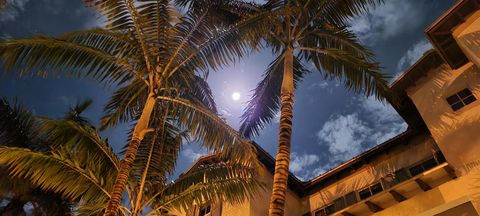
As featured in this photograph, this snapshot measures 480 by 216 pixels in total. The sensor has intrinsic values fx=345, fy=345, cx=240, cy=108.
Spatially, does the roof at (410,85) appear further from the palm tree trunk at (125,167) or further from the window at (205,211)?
the palm tree trunk at (125,167)

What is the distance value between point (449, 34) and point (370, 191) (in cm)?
704

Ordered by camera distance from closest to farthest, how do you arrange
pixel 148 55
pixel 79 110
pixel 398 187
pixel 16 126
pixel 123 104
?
1. pixel 148 55
2. pixel 123 104
3. pixel 398 187
4. pixel 16 126
5. pixel 79 110

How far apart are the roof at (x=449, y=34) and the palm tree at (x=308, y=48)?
125 inches

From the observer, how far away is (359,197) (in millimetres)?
14859

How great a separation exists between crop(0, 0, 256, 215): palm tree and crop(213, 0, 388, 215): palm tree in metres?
1.62

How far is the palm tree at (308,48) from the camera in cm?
1090

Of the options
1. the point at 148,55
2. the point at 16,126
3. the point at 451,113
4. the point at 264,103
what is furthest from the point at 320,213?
the point at 16,126

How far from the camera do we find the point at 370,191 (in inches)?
576

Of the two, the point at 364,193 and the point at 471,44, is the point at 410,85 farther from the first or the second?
the point at 364,193

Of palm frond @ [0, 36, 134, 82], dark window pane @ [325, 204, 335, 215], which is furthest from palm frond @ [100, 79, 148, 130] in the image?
dark window pane @ [325, 204, 335, 215]

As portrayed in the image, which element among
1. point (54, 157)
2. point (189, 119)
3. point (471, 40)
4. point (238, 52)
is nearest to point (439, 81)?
point (471, 40)

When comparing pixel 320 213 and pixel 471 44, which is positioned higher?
pixel 471 44

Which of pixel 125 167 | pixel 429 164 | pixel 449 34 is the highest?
pixel 449 34

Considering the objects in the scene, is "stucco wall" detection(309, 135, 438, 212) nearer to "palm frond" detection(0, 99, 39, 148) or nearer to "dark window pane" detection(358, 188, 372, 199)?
"dark window pane" detection(358, 188, 372, 199)
